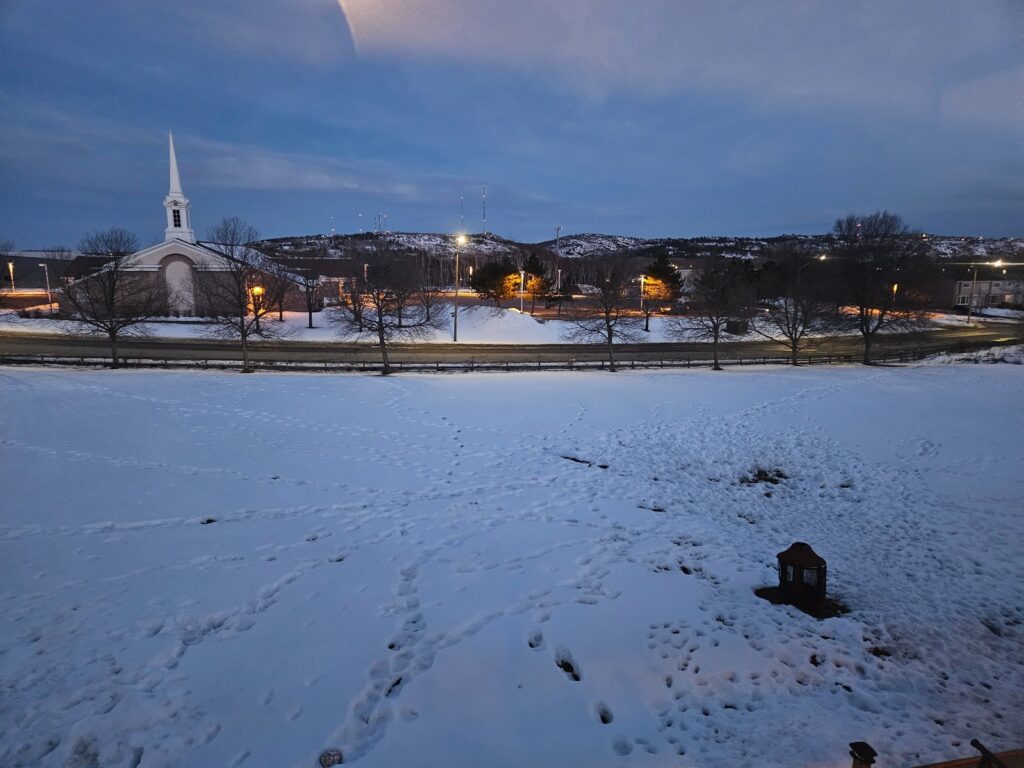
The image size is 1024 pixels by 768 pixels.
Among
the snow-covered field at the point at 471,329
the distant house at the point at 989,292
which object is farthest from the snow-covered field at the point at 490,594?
the distant house at the point at 989,292

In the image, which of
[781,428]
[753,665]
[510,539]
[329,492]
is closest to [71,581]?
[329,492]

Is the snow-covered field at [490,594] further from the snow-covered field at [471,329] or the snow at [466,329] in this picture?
the snow-covered field at [471,329]

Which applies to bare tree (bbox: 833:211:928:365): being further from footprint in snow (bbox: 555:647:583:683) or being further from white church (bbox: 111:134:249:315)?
white church (bbox: 111:134:249:315)

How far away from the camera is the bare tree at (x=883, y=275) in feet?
119

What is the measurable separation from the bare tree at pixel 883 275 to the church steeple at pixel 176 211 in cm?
5955

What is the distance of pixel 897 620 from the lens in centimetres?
825

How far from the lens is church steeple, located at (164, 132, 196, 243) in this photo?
54.8 m

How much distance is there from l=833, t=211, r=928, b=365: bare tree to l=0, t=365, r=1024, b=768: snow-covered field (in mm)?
19744

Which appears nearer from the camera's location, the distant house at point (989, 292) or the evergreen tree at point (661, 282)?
the evergreen tree at point (661, 282)

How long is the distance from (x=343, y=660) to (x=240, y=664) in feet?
4.17

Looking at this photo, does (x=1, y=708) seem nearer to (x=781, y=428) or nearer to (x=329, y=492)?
(x=329, y=492)

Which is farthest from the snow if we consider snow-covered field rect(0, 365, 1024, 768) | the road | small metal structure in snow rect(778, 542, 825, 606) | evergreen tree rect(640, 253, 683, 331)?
small metal structure in snow rect(778, 542, 825, 606)

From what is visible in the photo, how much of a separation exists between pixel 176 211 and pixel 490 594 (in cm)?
6316

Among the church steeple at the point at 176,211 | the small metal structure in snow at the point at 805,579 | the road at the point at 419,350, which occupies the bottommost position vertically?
the small metal structure in snow at the point at 805,579
